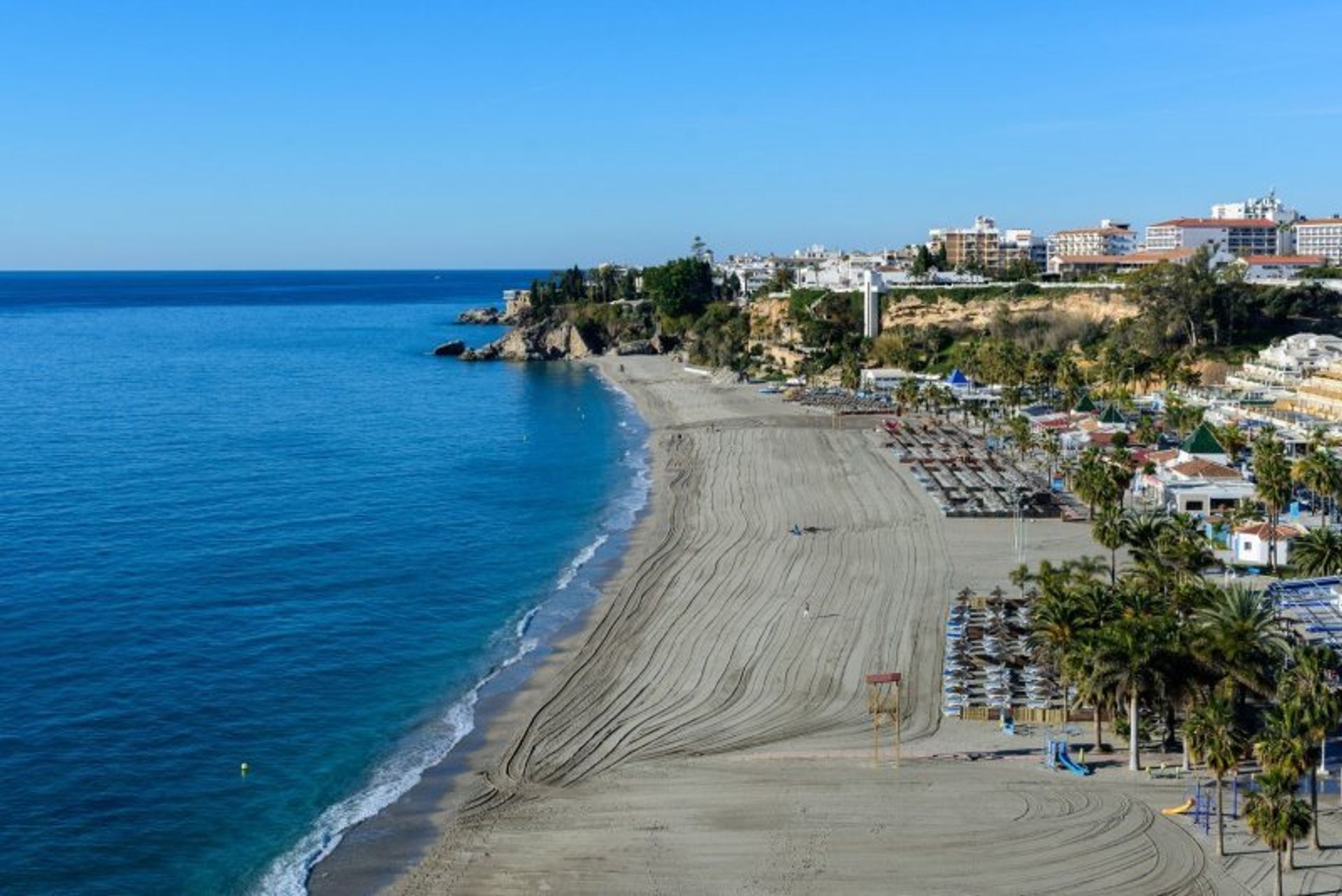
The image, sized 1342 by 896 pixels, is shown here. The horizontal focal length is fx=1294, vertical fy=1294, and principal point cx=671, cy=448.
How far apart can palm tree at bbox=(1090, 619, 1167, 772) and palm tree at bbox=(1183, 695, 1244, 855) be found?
227 centimetres

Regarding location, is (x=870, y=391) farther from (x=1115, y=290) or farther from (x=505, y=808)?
(x=505, y=808)

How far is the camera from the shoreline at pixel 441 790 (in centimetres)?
2800

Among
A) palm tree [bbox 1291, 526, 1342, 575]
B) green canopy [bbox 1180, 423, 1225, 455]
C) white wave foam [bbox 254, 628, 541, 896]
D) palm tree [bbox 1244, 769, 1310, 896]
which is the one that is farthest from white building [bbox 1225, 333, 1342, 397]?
white wave foam [bbox 254, 628, 541, 896]

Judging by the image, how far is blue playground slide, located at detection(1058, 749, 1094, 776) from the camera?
3078 cm

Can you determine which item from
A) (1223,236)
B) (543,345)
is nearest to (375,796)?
(543,345)

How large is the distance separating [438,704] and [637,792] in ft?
30.4

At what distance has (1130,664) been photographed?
30.2 m

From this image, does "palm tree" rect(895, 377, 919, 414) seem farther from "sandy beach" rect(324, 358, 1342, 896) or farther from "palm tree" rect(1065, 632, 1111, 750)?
"palm tree" rect(1065, 632, 1111, 750)

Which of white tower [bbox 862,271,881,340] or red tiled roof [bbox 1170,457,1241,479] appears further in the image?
white tower [bbox 862,271,881,340]

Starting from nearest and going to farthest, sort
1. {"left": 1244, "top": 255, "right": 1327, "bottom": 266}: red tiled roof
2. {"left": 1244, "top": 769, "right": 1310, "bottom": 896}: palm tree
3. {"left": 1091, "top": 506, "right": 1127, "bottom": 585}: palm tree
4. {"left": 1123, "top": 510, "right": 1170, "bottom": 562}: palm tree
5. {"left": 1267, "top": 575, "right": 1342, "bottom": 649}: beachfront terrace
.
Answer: {"left": 1244, "top": 769, "right": 1310, "bottom": 896}: palm tree
{"left": 1267, "top": 575, "right": 1342, "bottom": 649}: beachfront terrace
{"left": 1123, "top": 510, "right": 1170, "bottom": 562}: palm tree
{"left": 1091, "top": 506, "right": 1127, "bottom": 585}: palm tree
{"left": 1244, "top": 255, "right": 1327, "bottom": 266}: red tiled roof

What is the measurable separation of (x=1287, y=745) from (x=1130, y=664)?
5.47 meters

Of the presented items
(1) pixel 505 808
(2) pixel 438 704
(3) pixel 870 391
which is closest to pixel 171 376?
(3) pixel 870 391

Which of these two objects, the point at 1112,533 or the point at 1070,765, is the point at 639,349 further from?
the point at 1070,765

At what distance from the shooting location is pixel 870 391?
106000 millimetres
